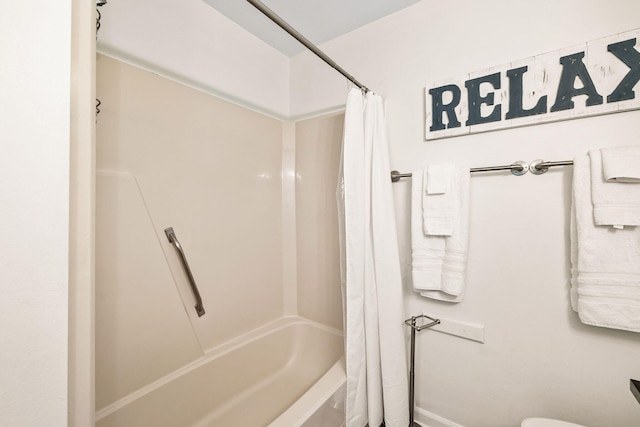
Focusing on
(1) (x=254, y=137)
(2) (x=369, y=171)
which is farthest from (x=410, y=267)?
(1) (x=254, y=137)

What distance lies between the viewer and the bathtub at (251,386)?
112 centimetres

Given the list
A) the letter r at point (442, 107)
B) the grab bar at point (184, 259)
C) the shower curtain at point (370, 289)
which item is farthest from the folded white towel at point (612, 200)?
the grab bar at point (184, 259)

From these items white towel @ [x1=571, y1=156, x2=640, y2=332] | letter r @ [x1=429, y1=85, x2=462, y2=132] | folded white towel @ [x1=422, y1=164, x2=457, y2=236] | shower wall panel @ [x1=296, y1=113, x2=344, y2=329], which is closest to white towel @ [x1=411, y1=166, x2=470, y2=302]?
folded white towel @ [x1=422, y1=164, x2=457, y2=236]

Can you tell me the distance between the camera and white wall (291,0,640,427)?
0.99 meters

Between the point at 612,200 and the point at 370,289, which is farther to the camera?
the point at 370,289

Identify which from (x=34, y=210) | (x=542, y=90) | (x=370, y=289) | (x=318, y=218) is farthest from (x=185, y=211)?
(x=542, y=90)

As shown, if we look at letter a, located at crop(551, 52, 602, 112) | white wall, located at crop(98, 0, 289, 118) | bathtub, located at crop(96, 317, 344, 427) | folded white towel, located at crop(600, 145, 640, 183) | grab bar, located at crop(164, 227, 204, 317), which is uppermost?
white wall, located at crop(98, 0, 289, 118)

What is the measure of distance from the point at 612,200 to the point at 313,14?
1723 mm

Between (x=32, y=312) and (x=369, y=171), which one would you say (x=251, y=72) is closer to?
(x=369, y=171)

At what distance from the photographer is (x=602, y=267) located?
0.91 m

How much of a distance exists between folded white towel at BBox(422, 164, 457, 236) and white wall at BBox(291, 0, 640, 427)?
0.44ft

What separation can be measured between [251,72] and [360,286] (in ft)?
5.32

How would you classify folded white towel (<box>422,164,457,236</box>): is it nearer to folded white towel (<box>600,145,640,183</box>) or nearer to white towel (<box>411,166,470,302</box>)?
white towel (<box>411,166,470,302</box>)

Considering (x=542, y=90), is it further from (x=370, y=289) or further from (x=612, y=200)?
(x=370, y=289)
